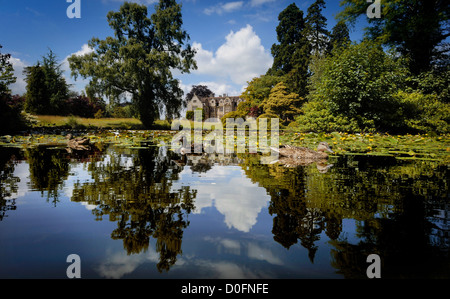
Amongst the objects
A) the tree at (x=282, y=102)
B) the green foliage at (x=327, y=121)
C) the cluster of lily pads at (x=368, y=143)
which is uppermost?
the tree at (x=282, y=102)

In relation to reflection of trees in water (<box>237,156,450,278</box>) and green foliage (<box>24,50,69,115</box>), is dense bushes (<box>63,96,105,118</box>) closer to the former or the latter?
green foliage (<box>24,50,69,115</box>)

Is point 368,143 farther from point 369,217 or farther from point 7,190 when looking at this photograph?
point 7,190

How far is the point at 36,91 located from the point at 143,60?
41.9 feet

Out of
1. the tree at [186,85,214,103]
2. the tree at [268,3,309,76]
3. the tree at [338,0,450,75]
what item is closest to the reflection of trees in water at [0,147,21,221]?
the tree at [338,0,450,75]

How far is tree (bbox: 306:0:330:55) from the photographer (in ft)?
113

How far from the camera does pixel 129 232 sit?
173 centimetres

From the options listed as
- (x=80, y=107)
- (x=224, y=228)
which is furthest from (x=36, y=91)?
(x=224, y=228)

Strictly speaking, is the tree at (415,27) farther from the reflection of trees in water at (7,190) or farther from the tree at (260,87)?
the reflection of trees in water at (7,190)

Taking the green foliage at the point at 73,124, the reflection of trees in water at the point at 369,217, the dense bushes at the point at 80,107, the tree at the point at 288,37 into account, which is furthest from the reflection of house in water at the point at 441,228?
the dense bushes at the point at 80,107

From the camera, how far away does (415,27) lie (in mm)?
14570

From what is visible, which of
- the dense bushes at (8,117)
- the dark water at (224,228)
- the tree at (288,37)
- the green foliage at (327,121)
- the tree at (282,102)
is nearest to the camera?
the dark water at (224,228)

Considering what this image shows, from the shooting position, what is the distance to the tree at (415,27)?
14422 millimetres

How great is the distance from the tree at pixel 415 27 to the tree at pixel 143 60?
65.6 feet
